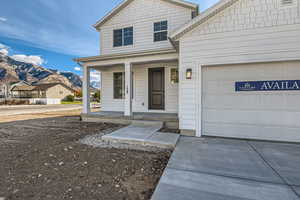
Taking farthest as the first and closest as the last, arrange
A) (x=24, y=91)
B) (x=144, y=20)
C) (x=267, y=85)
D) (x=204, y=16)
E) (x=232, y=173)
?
(x=24, y=91) → (x=144, y=20) → (x=204, y=16) → (x=267, y=85) → (x=232, y=173)

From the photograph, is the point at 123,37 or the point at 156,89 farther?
the point at 123,37

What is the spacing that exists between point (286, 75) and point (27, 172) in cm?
618

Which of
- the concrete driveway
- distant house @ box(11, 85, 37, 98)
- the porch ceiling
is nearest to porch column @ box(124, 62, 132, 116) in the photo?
the porch ceiling

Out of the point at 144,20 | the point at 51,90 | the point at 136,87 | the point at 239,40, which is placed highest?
the point at 144,20

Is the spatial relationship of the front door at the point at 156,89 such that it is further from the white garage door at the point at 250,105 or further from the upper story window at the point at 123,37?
the white garage door at the point at 250,105

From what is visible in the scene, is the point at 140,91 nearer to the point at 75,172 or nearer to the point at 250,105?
the point at 250,105

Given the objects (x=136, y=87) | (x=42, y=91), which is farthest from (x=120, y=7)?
(x=42, y=91)

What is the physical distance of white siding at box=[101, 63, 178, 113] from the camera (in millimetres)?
6652

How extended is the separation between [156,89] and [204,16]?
380cm

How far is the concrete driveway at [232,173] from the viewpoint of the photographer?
5.59ft

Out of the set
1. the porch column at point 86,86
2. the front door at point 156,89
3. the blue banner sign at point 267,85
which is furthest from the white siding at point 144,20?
the blue banner sign at point 267,85

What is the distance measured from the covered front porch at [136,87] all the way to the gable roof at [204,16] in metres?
2.02

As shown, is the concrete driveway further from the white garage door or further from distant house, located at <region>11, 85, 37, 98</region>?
distant house, located at <region>11, 85, 37, 98</region>

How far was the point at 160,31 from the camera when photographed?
7.15m
